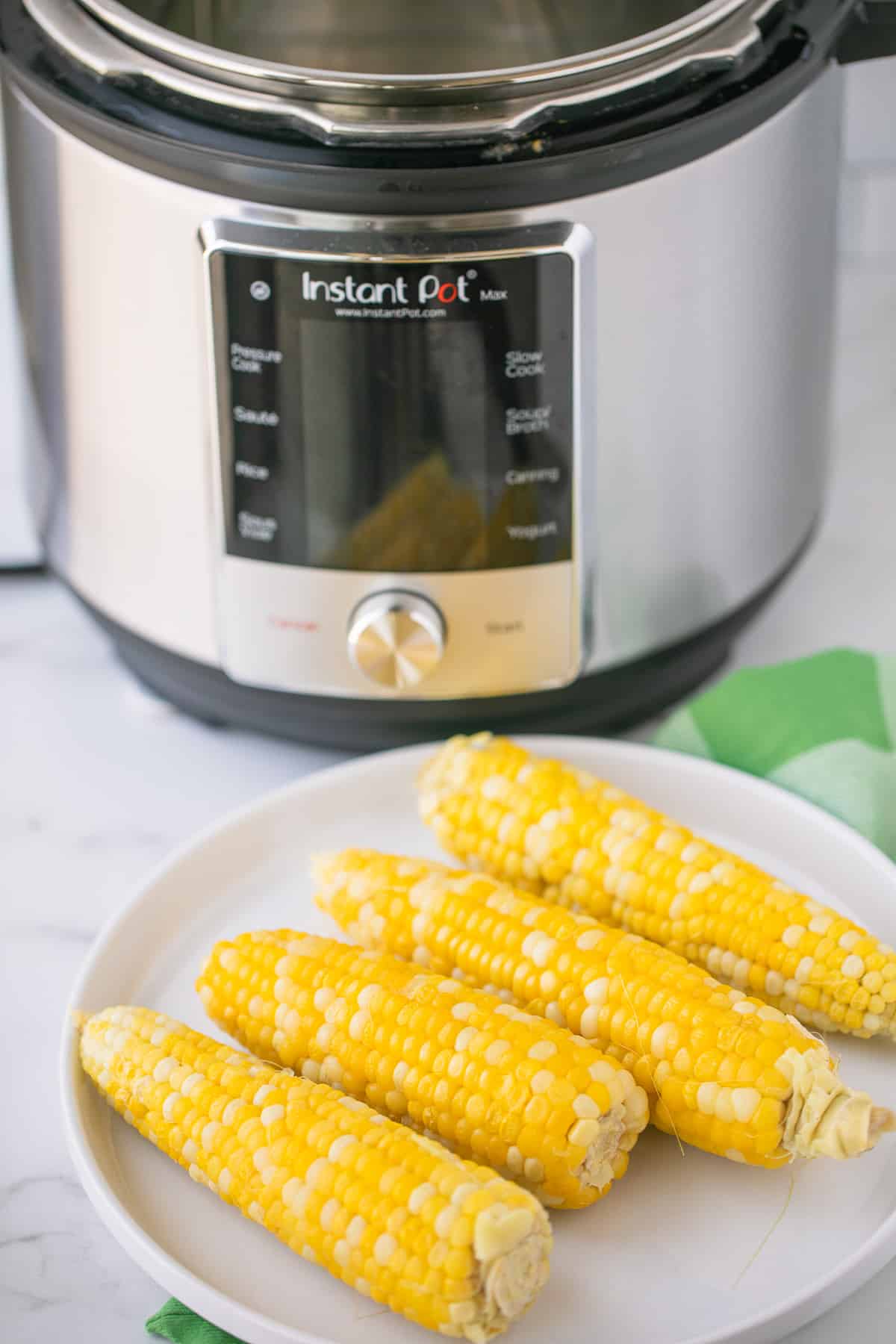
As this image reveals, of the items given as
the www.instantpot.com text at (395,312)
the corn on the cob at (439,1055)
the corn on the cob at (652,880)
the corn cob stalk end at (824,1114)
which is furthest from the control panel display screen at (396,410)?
the corn cob stalk end at (824,1114)

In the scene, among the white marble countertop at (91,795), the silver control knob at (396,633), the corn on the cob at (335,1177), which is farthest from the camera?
the silver control knob at (396,633)

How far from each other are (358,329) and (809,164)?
281mm

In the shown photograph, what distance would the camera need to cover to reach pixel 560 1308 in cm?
71

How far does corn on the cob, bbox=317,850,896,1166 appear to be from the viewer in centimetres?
70

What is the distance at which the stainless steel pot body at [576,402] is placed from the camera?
2.81 feet

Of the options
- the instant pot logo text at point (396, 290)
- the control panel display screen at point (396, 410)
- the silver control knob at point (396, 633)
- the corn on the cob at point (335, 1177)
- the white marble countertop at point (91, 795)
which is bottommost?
the white marble countertop at point (91, 795)

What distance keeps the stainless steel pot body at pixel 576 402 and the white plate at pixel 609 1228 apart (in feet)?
0.54

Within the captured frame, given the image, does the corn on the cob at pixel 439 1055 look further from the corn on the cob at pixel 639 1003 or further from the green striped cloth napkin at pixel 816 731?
the green striped cloth napkin at pixel 816 731

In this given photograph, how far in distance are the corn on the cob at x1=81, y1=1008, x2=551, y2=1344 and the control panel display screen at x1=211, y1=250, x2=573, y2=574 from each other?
0.95ft

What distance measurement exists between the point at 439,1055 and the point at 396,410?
1.10ft

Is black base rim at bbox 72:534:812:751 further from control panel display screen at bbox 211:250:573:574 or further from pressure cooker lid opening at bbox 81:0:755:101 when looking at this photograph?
pressure cooker lid opening at bbox 81:0:755:101

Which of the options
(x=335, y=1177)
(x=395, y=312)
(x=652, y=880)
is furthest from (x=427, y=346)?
(x=335, y=1177)

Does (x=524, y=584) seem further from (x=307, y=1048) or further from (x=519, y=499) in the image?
(x=307, y=1048)

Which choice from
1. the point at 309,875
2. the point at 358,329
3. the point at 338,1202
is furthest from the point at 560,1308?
the point at 358,329
